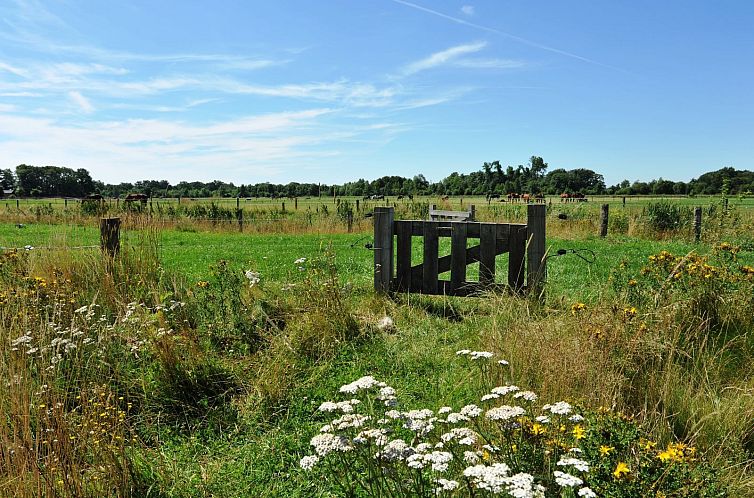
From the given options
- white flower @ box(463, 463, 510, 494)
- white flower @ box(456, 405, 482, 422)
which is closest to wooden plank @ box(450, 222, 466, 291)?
white flower @ box(456, 405, 482, 422)

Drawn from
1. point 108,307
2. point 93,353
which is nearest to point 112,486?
point 93,353

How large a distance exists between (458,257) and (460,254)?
4cm

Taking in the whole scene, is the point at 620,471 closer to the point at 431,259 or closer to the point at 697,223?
the point at 431,259

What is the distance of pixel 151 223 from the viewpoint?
5.82 meters

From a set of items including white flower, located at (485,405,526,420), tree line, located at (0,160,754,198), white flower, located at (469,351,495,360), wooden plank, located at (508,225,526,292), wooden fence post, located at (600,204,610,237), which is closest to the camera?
white flower, located at (485,405,526,420)

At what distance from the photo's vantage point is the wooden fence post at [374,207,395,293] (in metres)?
6.04

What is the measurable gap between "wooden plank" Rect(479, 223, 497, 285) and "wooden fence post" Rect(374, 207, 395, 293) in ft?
3.46

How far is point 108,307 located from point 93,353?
1324 mm

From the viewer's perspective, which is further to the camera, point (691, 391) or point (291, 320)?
point (291, 320)

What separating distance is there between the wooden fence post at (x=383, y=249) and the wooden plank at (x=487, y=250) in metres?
1.06

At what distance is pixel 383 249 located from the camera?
6066 millimetres

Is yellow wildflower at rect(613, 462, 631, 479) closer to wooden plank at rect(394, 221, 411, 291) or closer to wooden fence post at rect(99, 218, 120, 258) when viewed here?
wooden plank at rect(394, 221, 411, 291)

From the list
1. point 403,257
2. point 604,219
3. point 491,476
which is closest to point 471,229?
point 403,257

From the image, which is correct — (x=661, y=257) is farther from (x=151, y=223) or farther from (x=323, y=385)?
(x=151, y=223)
